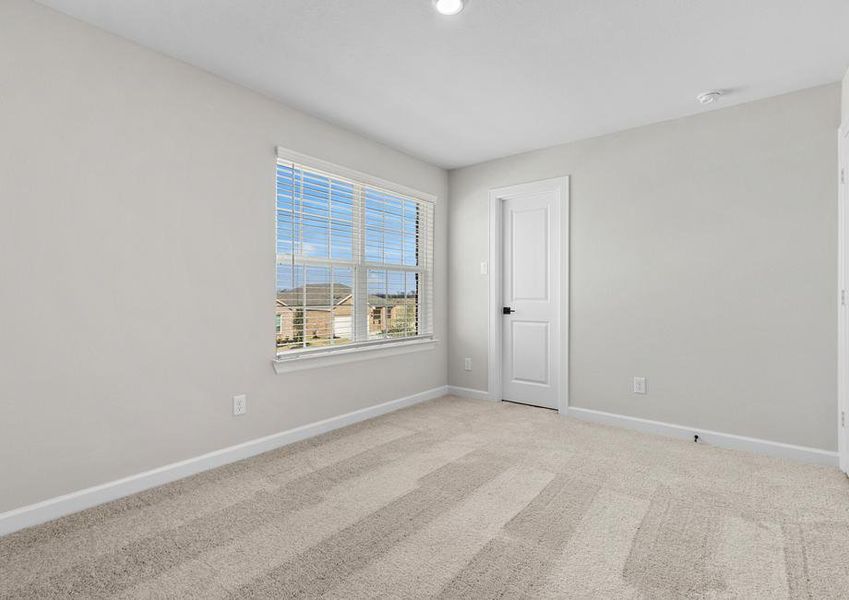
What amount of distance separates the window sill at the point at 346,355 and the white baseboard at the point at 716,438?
58.5 inches

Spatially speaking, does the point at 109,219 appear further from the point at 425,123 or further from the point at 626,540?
the point at 626,540

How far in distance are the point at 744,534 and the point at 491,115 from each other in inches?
113

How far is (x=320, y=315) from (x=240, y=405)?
87cm

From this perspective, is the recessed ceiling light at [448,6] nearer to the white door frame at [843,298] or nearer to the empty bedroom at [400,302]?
the empty bedroom at [400,302]

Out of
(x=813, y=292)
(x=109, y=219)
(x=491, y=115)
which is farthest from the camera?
(x=491, y=115)

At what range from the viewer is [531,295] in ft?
13.8

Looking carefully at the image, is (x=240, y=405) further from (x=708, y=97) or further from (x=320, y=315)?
(x=708, y=97)

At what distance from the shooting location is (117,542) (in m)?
1.88

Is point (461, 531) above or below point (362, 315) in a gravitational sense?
below

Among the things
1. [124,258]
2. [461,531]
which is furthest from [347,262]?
[461,531]

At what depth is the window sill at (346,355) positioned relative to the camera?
3.09 m

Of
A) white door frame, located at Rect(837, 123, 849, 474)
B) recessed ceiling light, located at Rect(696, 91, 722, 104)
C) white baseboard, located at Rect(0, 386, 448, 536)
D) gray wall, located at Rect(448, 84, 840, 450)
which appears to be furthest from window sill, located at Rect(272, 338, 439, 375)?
white door frame, located at Rect(837, 123, 849, 474)

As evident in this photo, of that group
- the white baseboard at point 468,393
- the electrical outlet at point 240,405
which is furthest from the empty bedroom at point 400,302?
the white baseboard at point 468,393

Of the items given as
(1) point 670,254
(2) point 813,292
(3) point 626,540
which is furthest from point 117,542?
(2) point 813,292
